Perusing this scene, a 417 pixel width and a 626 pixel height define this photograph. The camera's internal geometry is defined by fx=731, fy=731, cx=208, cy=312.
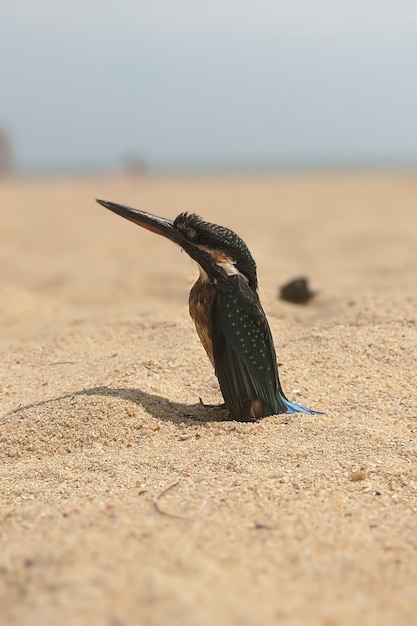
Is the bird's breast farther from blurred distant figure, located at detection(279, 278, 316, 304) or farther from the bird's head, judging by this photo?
blurred distant figure, located at detection(279, 278, 316, 304)

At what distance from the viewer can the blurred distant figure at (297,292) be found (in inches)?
208

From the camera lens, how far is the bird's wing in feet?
9.47

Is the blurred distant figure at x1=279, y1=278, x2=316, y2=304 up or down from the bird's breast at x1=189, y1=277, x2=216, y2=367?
down

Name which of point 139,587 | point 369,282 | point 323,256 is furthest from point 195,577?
point 323,256

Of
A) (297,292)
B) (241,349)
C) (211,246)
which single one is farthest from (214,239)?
(297,292)

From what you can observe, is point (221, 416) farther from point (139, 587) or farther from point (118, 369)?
point (139, 587)

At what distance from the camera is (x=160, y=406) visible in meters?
3.04

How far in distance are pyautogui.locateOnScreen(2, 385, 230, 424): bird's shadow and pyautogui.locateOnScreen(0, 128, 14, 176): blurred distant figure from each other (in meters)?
21.4

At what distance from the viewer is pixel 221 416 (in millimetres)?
3035

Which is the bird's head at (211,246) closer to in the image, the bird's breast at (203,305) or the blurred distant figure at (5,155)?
the bird's breast at (203,305)

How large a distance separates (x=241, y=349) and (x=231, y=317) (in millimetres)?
136

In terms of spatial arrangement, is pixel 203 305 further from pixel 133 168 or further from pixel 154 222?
pixel 133 168

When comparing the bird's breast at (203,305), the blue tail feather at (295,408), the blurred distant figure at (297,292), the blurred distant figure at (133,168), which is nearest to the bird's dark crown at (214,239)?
the bird's breast at (203,305)

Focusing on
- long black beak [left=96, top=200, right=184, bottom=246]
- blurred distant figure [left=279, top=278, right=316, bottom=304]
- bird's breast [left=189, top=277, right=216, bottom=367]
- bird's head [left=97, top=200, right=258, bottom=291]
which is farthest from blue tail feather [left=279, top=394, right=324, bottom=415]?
blurred distant figure [left=279, top=278, right=316, bottom=304]
